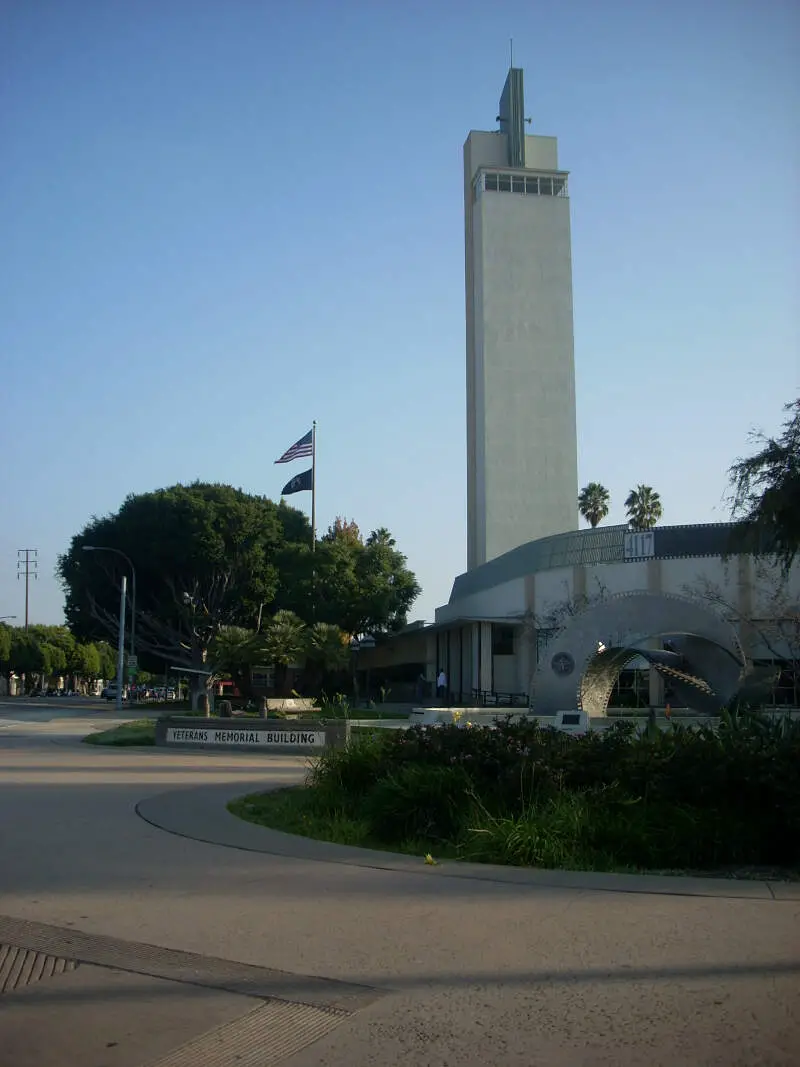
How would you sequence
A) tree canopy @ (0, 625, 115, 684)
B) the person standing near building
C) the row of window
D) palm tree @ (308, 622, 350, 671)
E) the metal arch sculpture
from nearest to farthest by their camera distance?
the metal arch sculpture
palm tree @ (308, 622, 350, 671)
the person standing near building
the row of window
tree canopy @ (0, 625, 115, 684)

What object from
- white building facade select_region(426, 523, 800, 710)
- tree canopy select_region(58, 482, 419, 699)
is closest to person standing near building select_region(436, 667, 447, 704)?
white building facade select_region(426, 523, 800, 710)

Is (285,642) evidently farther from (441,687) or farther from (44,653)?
(44,653)

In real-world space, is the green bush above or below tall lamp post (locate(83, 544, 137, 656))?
below

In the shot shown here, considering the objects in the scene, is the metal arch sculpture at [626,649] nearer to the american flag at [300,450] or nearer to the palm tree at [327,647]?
the palm tree at [327,647]

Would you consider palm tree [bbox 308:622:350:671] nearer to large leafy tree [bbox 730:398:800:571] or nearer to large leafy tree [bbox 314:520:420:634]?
large leafy tree [bbox 314:520:420:634]

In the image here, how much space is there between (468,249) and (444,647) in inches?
1250

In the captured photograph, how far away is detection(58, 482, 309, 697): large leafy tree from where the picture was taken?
2272 inches

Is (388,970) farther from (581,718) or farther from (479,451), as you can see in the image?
(479,451)

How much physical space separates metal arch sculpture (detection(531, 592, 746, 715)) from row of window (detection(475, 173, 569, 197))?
178 feet

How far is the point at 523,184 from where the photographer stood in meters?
75.6

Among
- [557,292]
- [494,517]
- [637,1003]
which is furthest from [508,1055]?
[557,292]

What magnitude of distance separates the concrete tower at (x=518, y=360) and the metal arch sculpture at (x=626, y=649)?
42.7m

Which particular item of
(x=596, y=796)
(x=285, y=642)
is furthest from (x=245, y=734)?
(x=285, y=642)

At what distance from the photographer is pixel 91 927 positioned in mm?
7160
